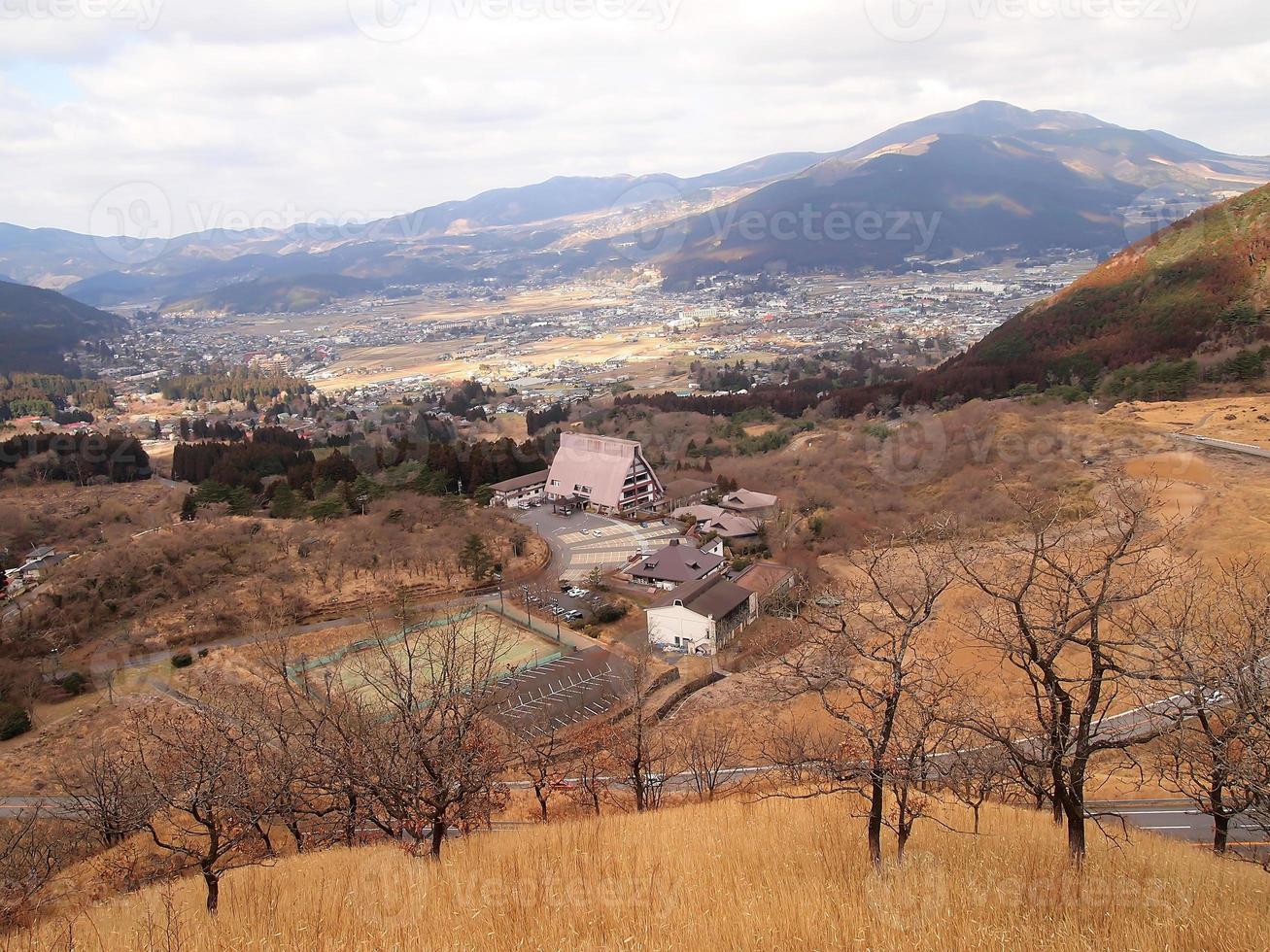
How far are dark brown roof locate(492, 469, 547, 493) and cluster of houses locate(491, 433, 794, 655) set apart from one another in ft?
0.13

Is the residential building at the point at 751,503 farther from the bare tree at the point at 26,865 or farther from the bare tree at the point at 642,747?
the bare tree at the point at 26,865

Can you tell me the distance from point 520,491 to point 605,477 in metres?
Result: 3.97

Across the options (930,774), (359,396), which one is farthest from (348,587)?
(359,396)

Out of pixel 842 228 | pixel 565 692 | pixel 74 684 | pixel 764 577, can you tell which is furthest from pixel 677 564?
pixel 842 228

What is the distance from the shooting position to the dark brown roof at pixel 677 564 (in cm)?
2111

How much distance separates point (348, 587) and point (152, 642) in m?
4.59

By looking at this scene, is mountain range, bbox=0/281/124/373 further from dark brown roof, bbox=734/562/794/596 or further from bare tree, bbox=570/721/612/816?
bare tree, bbox=570/721/612/816

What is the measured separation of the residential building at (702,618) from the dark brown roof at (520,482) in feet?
42.2

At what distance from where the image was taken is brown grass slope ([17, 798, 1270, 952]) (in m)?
3.20

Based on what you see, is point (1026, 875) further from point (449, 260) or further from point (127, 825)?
point (449, 260)

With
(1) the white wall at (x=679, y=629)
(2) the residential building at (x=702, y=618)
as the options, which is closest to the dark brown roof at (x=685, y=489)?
(2) the residential building at (x=702, y=618)

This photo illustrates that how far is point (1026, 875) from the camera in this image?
414cm

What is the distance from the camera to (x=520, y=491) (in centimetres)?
3031

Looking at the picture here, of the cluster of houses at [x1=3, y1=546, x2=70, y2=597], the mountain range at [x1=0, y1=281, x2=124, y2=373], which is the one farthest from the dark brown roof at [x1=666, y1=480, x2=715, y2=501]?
the mountain range at [x1=0, y1=281, x2=124, y2=373]
